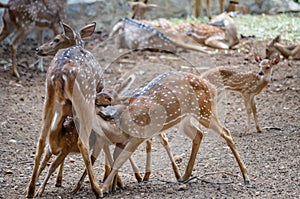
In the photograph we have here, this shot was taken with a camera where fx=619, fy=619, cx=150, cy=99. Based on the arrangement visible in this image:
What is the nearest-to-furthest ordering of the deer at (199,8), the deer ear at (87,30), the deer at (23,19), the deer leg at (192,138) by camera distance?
the deer leg at (192,138)
the deer ear at (87,30)
the deer at (23,19)
the deer at (199,8)

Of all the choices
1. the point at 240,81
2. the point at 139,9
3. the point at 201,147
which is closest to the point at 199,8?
the point at 139,9

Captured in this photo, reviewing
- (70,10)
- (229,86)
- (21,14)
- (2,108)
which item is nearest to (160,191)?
(229,86)

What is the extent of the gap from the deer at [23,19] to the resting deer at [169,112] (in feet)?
15.3

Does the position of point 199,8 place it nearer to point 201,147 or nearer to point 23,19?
point 23,19

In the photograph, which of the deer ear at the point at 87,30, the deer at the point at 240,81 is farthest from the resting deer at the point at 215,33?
the deer ear at the point at 87,30

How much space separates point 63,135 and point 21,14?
4855mm

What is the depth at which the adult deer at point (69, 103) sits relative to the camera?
176 inches

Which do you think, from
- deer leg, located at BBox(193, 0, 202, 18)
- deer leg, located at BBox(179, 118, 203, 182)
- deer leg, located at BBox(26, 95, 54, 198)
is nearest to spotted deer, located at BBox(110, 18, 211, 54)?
deer leg, located at BBox(193, 0, 202, 18)

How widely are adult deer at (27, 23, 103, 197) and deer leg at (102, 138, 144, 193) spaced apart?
0.31ft

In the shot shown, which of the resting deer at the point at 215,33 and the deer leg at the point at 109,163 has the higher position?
the deer leg at the point at 109,163

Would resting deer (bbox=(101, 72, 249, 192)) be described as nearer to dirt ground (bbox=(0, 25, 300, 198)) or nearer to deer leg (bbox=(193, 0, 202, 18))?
dirt ground (bbox=(0, 25, 300, 198))

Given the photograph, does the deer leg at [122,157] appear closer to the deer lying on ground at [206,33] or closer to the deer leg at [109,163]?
the deer leg at [109,163]

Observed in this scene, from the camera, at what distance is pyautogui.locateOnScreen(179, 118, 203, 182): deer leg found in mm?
5035

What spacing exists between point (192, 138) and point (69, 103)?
1122 millimetres
